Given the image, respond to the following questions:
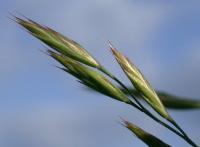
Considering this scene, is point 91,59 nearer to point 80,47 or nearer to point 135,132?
point 80,47

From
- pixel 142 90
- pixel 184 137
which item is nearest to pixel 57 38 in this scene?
pixel 142 90

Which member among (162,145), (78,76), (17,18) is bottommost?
(162,145)

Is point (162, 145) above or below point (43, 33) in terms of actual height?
below

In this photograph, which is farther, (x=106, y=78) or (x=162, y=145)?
(x=106, y=78)

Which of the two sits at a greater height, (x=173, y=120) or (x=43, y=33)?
(x=43, y=33)

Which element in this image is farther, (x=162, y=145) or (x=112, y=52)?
(x=112, y=52)

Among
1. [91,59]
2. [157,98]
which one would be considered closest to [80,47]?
[91,59]

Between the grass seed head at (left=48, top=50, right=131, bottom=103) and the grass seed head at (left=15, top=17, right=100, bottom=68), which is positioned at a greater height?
the grass seed head at (left=15, top=17, right=100, bottom=68)

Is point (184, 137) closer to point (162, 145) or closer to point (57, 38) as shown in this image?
point (162, 145)

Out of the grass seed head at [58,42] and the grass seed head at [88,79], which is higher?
the grass seed head at [58,42]
